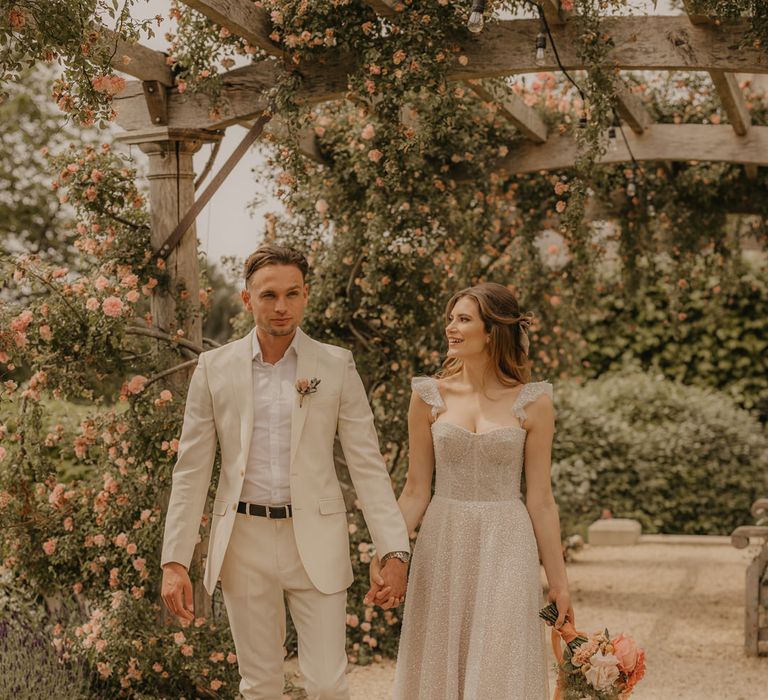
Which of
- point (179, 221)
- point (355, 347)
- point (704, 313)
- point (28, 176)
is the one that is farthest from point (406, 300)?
point (28, 176)

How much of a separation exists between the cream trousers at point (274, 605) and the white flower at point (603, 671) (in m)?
0.76

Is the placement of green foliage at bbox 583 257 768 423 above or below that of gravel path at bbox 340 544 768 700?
above

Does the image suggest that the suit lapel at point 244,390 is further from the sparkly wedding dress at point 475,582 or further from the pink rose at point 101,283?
the pink rose at point 101,283

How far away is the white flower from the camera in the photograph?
3.33m

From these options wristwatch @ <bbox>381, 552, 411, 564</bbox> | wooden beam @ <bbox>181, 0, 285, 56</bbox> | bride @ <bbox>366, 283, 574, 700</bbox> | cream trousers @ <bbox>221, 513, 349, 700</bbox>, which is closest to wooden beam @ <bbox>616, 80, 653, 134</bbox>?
wooden beam @ <bbox>181, 0, 285, 56</bbox>

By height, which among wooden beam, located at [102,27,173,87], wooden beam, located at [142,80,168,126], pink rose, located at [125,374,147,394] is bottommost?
pink rose, located at [125,374,147,394]

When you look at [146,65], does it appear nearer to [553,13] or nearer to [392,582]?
[553,13]

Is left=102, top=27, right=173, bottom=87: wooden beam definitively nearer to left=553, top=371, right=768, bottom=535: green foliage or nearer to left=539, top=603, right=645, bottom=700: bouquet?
left=539, top=603, right=645, bottom=700: bouquet

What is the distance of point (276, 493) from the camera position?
3324mm

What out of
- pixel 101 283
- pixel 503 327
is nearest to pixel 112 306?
pixel 101 283

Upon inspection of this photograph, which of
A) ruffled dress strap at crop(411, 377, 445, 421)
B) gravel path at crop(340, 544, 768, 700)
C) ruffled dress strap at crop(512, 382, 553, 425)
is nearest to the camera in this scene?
ruffled dress strap at crop(512, 382, 553, 425)

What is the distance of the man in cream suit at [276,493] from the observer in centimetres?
329

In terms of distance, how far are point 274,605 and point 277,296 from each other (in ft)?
3.15

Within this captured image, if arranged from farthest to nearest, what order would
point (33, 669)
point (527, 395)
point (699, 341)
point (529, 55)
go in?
point (699, 341)
point (529, 55)
point (33, 669)
point (527, 395)
